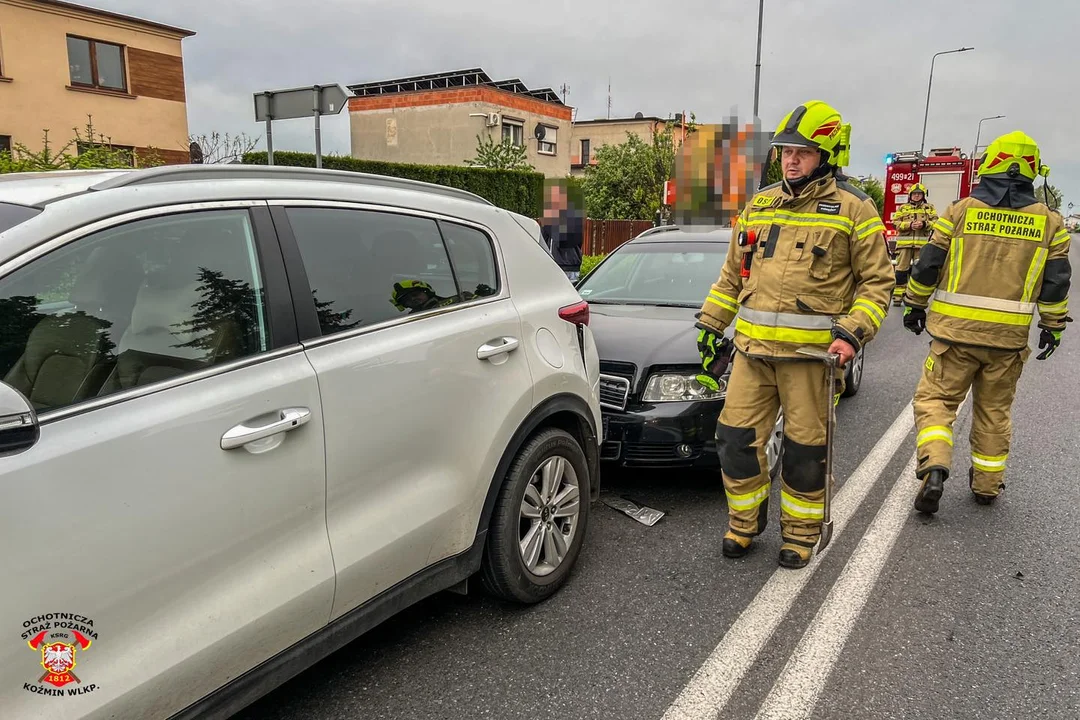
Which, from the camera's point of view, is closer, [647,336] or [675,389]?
[675,389]

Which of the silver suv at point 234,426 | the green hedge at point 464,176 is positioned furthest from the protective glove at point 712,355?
the green hedge at point 464,176

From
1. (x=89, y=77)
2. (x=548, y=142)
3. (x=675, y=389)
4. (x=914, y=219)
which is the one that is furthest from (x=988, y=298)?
(x=548, y=142)

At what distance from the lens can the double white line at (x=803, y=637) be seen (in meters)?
2.57

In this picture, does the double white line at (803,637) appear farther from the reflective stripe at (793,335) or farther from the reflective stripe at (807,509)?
the reflective stripe at (793,335)

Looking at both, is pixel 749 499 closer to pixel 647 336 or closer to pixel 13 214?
pixel 647 336

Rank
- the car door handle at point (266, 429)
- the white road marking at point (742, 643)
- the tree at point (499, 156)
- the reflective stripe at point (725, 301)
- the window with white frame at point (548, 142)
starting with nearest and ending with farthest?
the car door handle at point (266, 429) < the white road marking at point (742, 643) < the reflective stripe at point (725, 301) < the tree at point (499, 156) < the window with white frame at point (548, 142)

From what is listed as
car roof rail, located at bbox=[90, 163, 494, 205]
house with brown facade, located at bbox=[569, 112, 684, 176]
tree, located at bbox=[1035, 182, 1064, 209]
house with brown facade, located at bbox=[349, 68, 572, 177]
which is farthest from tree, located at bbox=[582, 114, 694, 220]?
house with brown facade, located at bbox=[569, 112, 684, 176]

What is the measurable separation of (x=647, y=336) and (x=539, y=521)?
161cm

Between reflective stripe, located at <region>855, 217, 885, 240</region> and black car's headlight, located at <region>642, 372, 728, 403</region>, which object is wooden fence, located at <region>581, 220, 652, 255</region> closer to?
black car's headlight, located at <region>642, 372, 728, 403</region>

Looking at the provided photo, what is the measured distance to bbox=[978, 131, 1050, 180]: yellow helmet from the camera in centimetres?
400

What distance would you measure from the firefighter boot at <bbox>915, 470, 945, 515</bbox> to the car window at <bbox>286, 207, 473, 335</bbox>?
8.95 feet

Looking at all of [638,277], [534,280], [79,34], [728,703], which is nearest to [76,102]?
[79,34]

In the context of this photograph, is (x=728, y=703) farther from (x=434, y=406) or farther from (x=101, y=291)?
(x=101, y=291)

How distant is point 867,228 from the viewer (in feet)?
11.0
